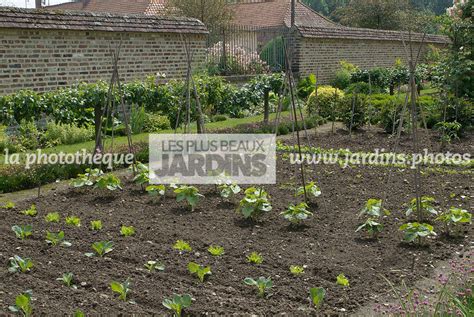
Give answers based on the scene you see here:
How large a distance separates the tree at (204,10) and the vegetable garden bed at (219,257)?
19.2 m

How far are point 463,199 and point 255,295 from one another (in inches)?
143

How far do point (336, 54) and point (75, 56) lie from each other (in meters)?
10.9

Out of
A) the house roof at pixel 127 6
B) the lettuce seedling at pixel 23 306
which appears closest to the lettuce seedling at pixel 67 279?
the lettuce seedling at pixel 23 306

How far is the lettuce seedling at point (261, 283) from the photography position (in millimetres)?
4262

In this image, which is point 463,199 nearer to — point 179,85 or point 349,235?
point 349,235

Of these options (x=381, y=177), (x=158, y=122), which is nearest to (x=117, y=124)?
(x=158, y=122)

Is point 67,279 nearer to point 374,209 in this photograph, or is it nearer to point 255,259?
point 255,259

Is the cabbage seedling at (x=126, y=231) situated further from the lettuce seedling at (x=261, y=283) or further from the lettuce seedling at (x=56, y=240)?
the lettuce seedling at (x=261, y=283)

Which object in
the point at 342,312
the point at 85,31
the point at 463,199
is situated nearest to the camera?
the point at 342,312

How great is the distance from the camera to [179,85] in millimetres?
11992

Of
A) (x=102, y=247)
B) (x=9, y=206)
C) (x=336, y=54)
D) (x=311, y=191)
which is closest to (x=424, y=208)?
(x=311, y=191)

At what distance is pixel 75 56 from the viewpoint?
12.9 meters

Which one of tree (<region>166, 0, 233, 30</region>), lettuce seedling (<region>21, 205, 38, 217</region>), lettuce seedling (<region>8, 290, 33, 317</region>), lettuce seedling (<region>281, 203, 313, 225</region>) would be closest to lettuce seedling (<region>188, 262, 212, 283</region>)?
lettuce seedling (<region>8, 290, 33, 317</region>)

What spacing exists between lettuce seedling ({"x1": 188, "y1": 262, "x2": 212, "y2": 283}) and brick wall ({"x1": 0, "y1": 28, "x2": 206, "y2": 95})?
815 centimetres
